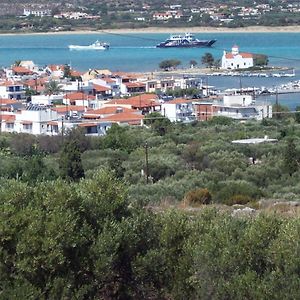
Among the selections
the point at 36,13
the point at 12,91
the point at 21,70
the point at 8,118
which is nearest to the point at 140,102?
the point at 8,118

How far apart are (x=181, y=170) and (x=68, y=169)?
4.05 ft

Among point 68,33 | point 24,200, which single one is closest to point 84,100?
point 24,200

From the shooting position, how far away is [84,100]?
23188mm

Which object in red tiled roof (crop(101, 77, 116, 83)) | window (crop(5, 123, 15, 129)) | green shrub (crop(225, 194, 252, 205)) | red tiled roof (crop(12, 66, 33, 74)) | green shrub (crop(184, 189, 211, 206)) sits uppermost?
green shrub (crop(184, 189, 211, 206))

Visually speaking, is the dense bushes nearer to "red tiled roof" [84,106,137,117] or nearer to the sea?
"red tiled roof" [84,106,137,117]

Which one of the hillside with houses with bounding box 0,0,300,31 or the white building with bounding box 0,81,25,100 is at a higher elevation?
the white building with bounding box 0,81,25,100

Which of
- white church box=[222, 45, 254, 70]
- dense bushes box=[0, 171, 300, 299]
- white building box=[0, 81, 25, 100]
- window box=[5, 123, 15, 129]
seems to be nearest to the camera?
dense bushes box=[0, 171, 300, 299]

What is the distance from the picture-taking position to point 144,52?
55.0 meters

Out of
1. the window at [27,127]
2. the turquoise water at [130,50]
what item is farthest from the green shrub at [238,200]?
the turquoise water at [130,50]

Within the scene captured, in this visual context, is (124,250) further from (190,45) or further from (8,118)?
(190,45)

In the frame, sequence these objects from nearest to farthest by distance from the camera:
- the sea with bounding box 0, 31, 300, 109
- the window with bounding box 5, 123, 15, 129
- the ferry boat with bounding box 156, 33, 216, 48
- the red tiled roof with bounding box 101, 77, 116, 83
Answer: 1. the window with bounding box 5, 123, 15, 129
2. the red tiled roof with bounding box 101, 77, 116, 83
3. the sea with bounding box 0, 31, 300, 109
4. the ferry boat with bounding box 156, 33, 216, 48

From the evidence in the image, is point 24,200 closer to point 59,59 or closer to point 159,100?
point 159,100

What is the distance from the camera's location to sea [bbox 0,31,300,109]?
116 ft

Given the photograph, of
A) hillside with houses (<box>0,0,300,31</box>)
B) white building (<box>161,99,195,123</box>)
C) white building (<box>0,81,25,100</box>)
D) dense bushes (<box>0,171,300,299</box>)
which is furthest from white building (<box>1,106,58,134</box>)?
hillside with houses (<box>0,0,300,31</box>)
